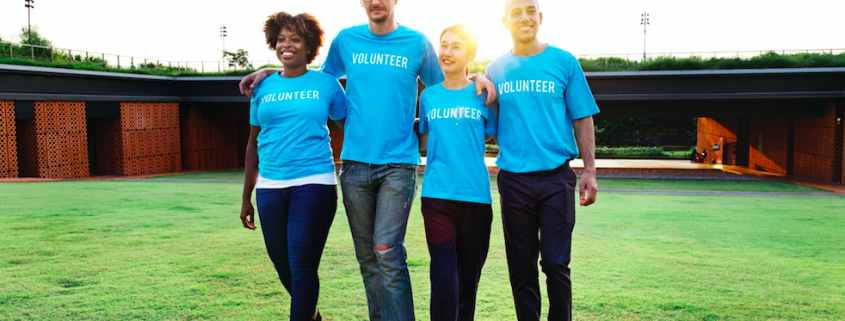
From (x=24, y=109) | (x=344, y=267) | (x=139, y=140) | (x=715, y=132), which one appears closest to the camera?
(x=344, y=267)

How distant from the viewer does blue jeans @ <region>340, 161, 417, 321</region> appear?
3.13 meters

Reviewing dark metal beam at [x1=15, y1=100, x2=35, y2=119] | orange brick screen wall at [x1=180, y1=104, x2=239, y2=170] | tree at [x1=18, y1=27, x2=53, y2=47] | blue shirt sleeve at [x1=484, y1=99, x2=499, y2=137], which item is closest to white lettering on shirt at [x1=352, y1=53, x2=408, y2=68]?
blue shirt sleeve at [x1=484, y1=99, x2=499, y2=137]

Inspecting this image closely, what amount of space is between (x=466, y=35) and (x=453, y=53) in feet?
0.49

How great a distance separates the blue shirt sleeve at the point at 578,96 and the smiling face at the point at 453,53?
1.99ft

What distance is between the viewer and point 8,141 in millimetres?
20141

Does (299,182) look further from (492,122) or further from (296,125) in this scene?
(492,122)

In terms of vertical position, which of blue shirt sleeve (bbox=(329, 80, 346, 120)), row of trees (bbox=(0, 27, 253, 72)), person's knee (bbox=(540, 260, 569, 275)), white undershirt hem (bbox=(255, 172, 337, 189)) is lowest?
person's knee (bbox=(540, 260, 569, 275))

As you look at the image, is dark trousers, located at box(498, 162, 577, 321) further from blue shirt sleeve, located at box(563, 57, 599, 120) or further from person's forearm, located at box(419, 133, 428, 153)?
person's forearm, located at box(419, 133, 428, 153)

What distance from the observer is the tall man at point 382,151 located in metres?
3.13

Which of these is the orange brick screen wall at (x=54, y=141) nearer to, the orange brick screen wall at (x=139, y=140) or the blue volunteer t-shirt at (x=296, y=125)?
the orange brick screen wall at (x=139, y=140)

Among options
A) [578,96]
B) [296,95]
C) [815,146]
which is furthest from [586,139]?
[815,146]

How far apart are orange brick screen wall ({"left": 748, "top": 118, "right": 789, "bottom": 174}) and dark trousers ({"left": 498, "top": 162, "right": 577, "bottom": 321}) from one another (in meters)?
27.1

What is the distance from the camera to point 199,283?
481cm

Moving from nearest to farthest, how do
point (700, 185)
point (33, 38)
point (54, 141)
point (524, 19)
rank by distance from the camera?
point (524, 19)
point (700, 185)
point (54, 141)
point (33, 38)
